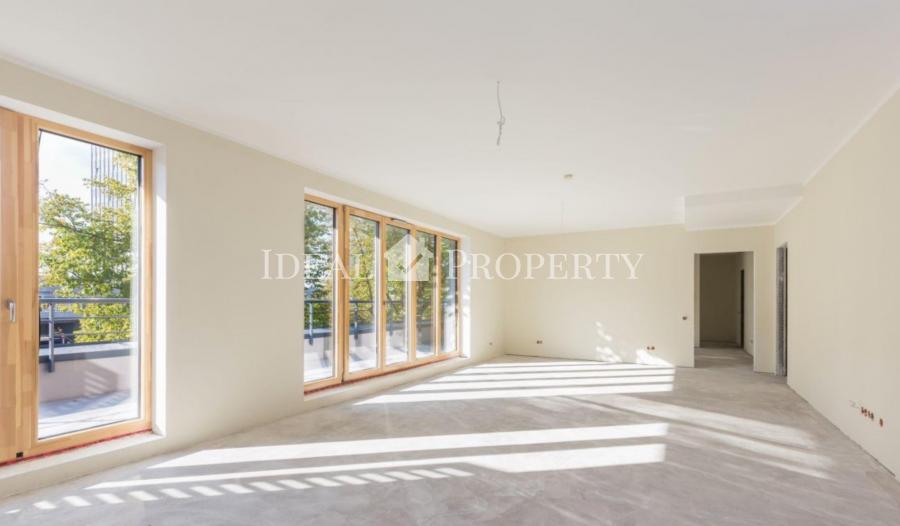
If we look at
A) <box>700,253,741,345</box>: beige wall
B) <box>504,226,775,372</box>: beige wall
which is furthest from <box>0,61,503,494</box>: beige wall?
<box>700,253,741,345</box>: beige wall

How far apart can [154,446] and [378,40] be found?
3.19 meters

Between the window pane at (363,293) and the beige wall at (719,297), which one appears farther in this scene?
the beige wall at (719,297)

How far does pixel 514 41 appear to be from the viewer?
231 cm

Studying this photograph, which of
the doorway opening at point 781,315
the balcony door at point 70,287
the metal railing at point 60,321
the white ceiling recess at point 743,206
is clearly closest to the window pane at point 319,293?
the balcony door at point 70,287

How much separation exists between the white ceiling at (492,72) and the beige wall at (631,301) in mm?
3326

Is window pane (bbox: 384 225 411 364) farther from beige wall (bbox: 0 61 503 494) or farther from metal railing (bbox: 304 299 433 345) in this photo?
beige wall (bbox: 0 61 503 494)

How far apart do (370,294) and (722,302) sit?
1026 cm

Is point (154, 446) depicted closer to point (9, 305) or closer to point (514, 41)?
point (9, 305)

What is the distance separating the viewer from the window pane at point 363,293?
5.46 metres

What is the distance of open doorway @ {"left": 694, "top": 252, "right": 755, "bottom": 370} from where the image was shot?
416 inches

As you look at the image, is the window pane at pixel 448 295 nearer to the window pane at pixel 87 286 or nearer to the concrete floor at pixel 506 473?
the concrete floor at pixel 506 473

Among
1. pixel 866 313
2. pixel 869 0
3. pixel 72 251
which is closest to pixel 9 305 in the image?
pixel 72 251

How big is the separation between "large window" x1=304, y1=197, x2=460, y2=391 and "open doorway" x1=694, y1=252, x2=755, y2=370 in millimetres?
6847

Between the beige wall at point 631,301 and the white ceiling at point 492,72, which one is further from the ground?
the white ceiling at point 492,72
